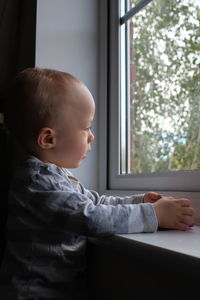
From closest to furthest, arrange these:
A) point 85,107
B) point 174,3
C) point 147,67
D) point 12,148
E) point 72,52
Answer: point 85,107 → point 174,3 → point 147,67 → point 72,52 → point 12,148

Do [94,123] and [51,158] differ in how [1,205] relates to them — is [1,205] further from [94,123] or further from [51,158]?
[94,123]

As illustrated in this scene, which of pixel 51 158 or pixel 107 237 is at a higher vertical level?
pixel 51 158

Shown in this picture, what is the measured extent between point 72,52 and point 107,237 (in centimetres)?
74

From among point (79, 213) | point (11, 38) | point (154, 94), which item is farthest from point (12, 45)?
point (79, 213)

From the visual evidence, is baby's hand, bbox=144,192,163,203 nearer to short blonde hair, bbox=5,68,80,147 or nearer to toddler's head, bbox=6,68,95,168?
toddler's head, bbox=6,68,95,168

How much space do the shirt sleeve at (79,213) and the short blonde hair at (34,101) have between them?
141 mm

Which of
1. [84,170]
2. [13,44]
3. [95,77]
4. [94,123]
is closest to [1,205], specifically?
[84,170]

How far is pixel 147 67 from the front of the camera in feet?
3.78

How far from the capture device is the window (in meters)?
0.96

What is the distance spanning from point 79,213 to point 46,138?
22 cm

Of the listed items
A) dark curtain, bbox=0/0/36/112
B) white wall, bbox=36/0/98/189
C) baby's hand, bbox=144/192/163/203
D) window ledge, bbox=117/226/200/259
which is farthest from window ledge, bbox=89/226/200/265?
dark curtain, bbox=0/0/36/112

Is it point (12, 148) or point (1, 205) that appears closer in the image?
point (1, 205)

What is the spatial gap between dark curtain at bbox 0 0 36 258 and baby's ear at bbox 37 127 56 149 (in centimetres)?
40

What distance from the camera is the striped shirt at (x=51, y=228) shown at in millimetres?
759
